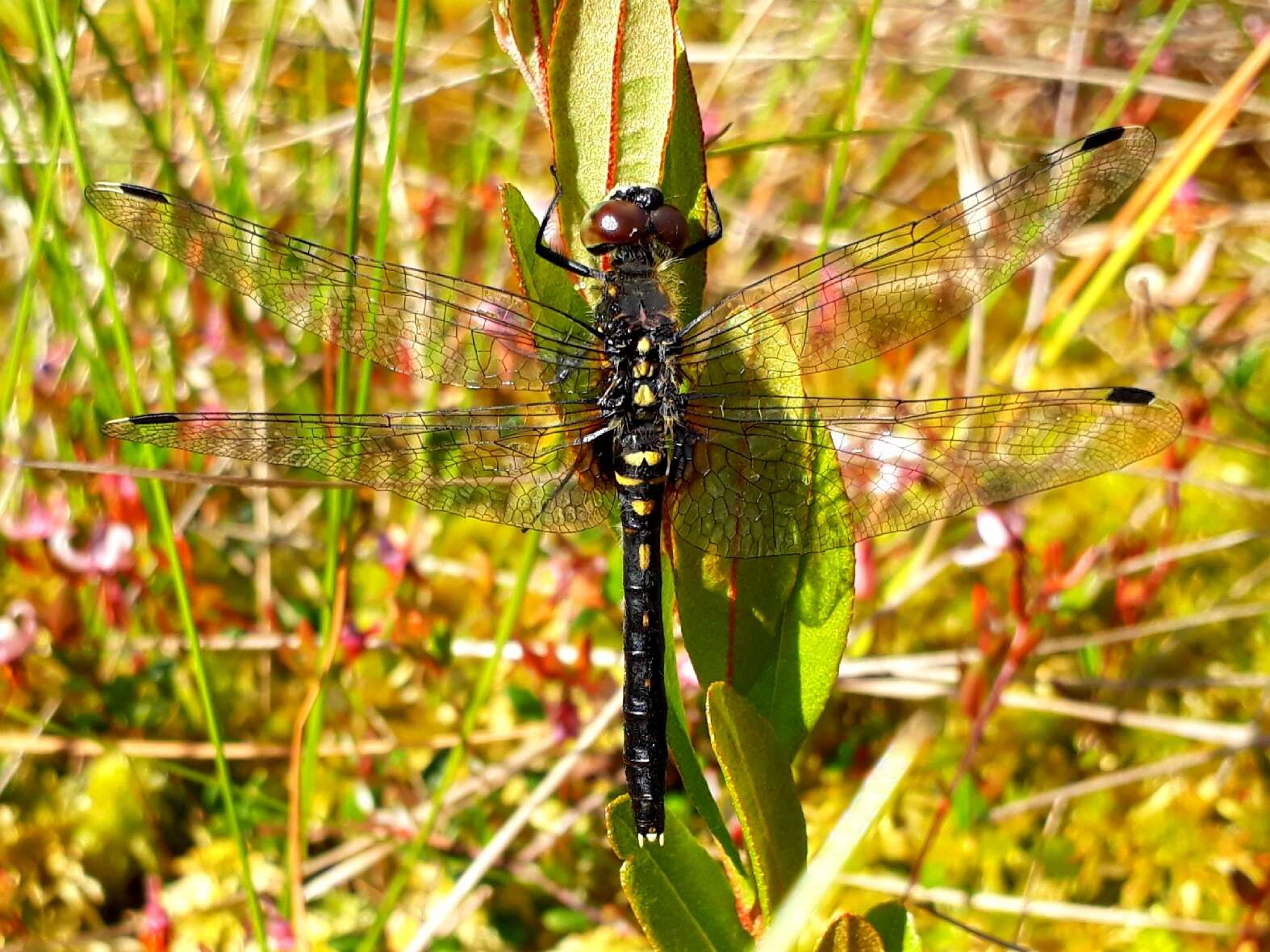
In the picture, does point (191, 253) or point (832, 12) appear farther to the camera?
point (832, 12)

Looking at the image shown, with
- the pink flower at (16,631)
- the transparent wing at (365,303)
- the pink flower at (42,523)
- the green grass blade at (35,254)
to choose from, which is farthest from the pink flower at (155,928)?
the transparent wing at (365,303)

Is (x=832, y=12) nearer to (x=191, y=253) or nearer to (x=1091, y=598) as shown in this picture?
(x=1091, y=598)

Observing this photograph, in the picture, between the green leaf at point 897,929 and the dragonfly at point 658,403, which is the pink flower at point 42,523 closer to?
the dragonfly at point 658,403

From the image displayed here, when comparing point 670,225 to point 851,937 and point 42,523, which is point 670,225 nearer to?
point 851,937

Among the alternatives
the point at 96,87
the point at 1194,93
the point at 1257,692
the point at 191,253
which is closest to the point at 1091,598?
the point at 1257,692

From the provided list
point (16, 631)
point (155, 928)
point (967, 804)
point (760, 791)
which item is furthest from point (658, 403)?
point (16, 631)
